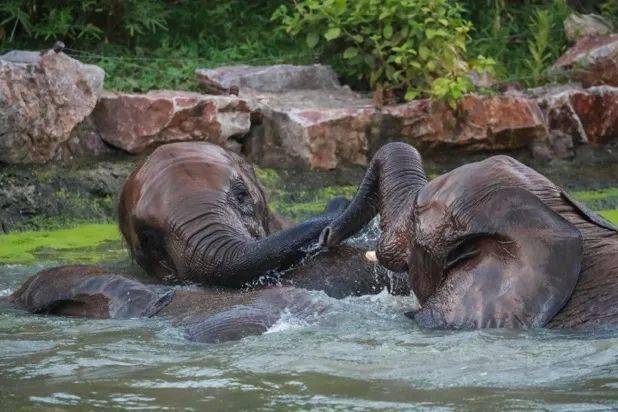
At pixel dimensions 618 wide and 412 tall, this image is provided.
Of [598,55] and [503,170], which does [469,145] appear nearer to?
[598,55]

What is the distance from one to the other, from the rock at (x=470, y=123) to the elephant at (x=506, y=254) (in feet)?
21.6

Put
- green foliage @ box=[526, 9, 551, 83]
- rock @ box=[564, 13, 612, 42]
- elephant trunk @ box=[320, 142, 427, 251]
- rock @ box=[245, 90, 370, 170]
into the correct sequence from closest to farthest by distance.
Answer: elephant trunk @ box=[320, 142, 427, 251] < rock @ box=[245, 90, 370, 170] < green foliage @ box=[526, 9, 551, 83] < rock @ box=[564, 13, 612, 42]

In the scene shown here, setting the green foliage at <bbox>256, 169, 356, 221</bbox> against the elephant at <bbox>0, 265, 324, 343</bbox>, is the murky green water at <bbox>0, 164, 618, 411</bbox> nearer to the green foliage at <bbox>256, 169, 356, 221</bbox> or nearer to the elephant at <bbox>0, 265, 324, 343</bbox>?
the elephant at <bbox>0, 265, 324, 343</bbox>

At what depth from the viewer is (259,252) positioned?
27.0ft

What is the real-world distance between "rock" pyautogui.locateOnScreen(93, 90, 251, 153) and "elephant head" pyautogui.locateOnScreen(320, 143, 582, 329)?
5.71 m

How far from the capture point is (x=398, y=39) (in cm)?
1380

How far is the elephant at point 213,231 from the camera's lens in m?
8.31

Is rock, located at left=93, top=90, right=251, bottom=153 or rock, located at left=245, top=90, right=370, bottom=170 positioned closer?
rock, located at left=93, top=90, right=251, bottom=153

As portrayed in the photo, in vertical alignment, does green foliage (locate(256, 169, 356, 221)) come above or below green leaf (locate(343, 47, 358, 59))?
below

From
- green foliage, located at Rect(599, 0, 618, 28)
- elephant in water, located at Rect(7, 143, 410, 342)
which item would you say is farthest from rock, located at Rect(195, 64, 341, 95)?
elephant in water, located at Rect(7, 143, 410, 342)

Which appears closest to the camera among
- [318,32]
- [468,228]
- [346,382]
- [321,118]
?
[346,382]

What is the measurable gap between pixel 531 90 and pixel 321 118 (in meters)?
2.57

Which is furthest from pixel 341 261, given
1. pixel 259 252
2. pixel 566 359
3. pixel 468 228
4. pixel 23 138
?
pixel 23 138

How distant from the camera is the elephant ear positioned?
618 centimetres
